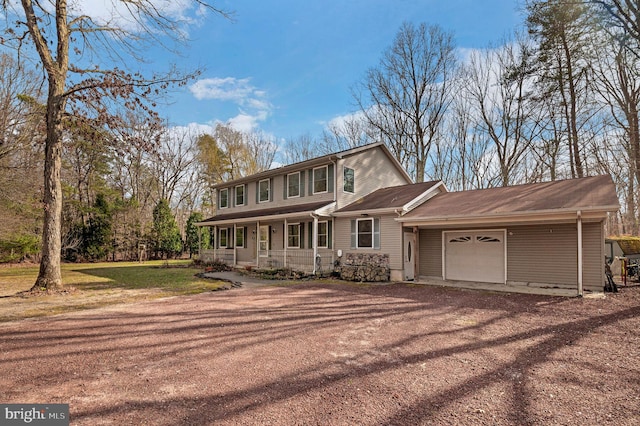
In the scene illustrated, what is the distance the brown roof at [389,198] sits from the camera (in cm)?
1450

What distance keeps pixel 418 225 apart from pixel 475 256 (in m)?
2.47

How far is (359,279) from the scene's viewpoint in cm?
1393

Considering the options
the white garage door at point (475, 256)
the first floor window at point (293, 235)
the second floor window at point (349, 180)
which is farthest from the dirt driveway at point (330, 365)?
the second floor window at point (349, 180)

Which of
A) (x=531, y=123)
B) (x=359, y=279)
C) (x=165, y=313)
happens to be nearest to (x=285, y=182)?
(x=359, y=279)

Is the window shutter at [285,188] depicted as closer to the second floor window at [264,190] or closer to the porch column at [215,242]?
the second floor window at [264,190]

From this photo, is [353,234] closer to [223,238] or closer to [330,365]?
[223,238]

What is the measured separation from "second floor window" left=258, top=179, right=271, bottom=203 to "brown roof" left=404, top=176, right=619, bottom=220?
8944 mm

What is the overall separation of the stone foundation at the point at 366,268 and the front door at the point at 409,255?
0.77 m

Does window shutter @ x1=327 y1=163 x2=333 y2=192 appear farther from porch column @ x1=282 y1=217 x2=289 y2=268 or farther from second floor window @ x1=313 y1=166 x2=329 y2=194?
porch column @ x1=282 y1=217 x2=289 y2=268

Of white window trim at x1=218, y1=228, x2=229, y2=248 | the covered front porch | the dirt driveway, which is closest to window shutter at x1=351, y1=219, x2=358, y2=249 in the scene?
the covered front porch

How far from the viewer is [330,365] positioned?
4.60 metres

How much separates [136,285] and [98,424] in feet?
35.3

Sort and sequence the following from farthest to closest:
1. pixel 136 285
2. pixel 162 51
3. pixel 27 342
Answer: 1. pixel 136 285
2. pixel 162 51
3. pixel 27 342

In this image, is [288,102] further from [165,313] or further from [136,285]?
[165,313]
